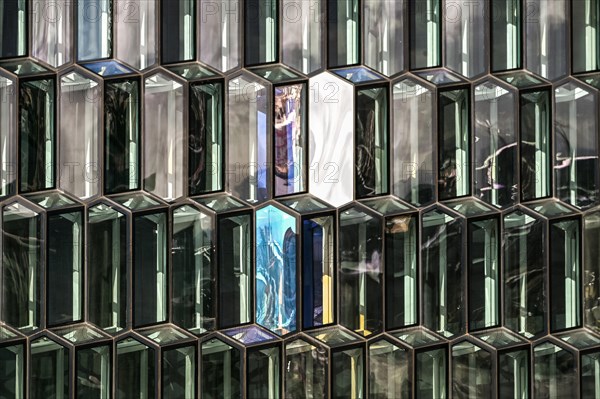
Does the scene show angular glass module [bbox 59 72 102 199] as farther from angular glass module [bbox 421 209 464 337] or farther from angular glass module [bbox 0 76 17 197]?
angular glass module [bbox 421 209 464 337]

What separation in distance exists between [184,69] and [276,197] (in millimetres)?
356

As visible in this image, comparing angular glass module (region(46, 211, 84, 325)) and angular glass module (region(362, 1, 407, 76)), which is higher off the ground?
angular glass module (region(362, 1, 407, 76))

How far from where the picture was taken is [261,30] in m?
2.46

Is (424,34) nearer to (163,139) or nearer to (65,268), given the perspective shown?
(163,139)

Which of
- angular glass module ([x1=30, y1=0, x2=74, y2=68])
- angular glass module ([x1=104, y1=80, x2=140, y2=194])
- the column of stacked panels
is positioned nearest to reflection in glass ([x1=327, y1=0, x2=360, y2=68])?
the column of stacked panels

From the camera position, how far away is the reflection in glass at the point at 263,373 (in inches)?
97.0

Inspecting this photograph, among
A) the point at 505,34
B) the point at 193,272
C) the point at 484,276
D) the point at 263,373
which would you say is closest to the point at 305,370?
the point at 263,373

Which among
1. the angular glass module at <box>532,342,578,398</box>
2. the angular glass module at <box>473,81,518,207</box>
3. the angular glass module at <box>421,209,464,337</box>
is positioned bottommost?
the angular glass module at <box>532,342,578,398</box>

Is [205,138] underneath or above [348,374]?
above

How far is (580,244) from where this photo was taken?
2486mm

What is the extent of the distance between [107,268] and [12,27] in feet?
1.90

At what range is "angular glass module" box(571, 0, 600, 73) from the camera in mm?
2477

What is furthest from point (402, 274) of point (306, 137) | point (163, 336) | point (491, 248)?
point (163, 336)

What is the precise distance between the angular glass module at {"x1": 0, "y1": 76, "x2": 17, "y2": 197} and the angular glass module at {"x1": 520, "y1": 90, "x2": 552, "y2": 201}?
Result: 1141mm
